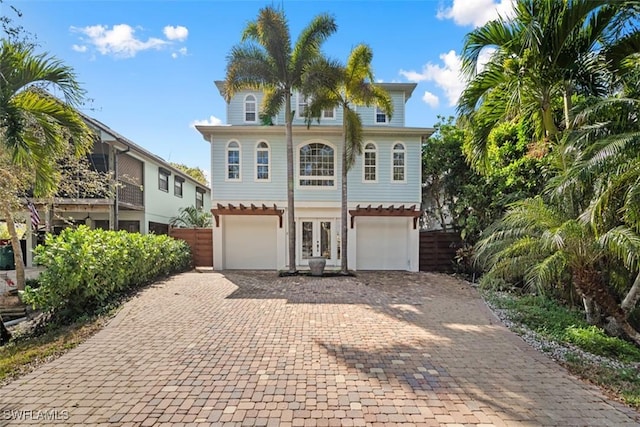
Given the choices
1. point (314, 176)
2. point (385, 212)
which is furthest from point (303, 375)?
point (314, 176)

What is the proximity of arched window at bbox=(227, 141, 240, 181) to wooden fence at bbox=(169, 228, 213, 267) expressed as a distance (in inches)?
108

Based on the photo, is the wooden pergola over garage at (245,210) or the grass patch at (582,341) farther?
the wooden pergola over garage at (245,210)

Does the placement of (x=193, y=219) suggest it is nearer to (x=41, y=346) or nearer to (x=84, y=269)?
(x=84, y=269)

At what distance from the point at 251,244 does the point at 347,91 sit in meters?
7.60

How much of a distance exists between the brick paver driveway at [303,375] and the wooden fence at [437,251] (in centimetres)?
667

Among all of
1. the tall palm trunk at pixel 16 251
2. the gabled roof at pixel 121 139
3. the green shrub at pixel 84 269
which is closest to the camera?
the green shrub at pixel 84 269

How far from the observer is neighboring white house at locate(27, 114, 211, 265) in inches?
512

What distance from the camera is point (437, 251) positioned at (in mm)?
13727

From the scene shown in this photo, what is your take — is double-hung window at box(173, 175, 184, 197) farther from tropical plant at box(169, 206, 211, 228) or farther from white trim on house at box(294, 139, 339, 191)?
white trim on house at box(294, 139, 339, 191)

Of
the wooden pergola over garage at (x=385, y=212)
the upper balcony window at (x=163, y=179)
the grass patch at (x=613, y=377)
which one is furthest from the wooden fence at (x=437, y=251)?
the upper balcony window at (x=163, y=179)

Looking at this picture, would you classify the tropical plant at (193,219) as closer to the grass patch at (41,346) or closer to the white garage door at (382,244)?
the white garage door at (382,244)

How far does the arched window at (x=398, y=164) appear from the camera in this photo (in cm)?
1352

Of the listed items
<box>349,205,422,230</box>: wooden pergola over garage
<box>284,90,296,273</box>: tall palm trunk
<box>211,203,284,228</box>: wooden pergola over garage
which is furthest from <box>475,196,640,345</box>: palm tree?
<box>211,203,284,228</box>: wooden pergola over garage

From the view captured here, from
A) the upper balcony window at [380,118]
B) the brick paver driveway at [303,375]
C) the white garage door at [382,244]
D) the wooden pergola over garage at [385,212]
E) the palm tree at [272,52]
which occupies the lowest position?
the brick paver driveway at [303,375]
